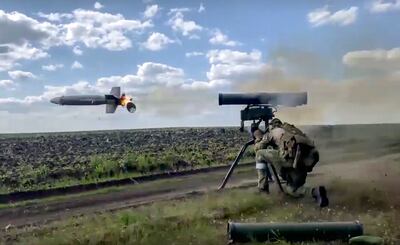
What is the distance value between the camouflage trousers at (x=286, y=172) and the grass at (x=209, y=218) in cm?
38

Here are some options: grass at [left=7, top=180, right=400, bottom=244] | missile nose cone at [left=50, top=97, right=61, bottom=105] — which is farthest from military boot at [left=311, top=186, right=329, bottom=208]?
missile nose cone at [left=50, top=97, right=61, bottom=105]

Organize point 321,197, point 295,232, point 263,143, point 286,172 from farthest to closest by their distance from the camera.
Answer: point 263,143
point 286,172
point 321,197
point 295,232

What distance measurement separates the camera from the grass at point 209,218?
1425 cm

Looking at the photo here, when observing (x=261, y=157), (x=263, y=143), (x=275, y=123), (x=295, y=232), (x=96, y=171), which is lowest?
(x=295, y=232)

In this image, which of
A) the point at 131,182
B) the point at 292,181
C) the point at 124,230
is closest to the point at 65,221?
the point at 124,230

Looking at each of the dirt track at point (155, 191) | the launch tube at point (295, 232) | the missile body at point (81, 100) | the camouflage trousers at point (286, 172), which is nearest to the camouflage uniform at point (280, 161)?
the camouflage trousers at point (286, 172)

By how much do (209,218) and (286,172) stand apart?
403 centimetres

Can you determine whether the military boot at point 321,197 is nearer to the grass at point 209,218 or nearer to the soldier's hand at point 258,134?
the grass at point 209,218

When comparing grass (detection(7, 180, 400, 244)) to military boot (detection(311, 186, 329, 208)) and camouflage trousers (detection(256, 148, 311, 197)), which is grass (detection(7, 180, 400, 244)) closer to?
military boot (detection(311, 186, 329, 208))

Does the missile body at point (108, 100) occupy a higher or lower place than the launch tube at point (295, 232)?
higher

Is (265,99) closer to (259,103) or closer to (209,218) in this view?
(259,103)

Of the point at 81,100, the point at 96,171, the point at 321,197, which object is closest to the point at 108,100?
the point at 81,100

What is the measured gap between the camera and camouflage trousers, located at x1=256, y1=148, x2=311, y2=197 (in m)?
19.0

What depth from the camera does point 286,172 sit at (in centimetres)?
1938
